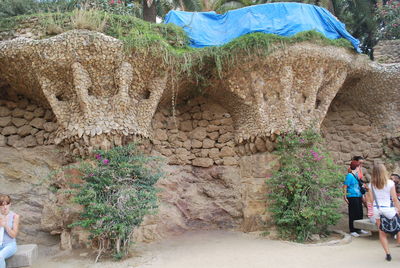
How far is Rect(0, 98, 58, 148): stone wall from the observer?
6.23 metres

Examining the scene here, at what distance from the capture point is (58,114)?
18.7 feet

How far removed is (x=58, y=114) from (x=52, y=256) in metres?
2.24

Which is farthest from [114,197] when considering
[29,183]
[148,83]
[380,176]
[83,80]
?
[380,176]

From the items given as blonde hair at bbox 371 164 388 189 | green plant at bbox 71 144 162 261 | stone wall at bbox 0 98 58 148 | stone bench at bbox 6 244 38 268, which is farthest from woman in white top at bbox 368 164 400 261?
stone wall at bbox 0 98 58 148

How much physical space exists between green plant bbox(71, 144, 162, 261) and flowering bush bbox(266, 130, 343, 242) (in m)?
2.17

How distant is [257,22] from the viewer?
6.36m

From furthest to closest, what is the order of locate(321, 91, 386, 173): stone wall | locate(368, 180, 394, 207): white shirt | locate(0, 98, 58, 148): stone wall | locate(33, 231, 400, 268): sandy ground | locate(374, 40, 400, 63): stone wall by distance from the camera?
locate(374, 40, 400, 63): stone wall
locate(321, 91, 386, 173): stone wall
locate(0, 98, 58, 148): stone wall
locate(33, 231, 400, 268): sandy ground
locate(368, 180, 394, 207): white shirt

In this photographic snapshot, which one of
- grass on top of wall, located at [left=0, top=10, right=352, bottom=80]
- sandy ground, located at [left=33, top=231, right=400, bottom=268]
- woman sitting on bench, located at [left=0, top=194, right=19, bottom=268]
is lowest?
sandy ground, located at [left=33, top=231, right=400, bottom=268]

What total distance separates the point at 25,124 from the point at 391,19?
9944 millimetres

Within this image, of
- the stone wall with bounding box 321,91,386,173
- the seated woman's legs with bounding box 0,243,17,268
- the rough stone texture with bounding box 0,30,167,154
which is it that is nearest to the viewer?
the seated woman's legs with bounding box 0,243,17,268

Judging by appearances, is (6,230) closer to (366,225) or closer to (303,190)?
(303,190)

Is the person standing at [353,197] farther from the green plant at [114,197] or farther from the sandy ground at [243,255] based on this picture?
the green plant at [114,197]

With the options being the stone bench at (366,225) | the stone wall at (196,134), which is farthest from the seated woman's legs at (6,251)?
the stone bench at (366,225)

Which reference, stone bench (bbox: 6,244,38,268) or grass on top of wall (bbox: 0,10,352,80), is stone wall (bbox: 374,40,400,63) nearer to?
grass on top of wall (bbox: 0,10,352,80)
